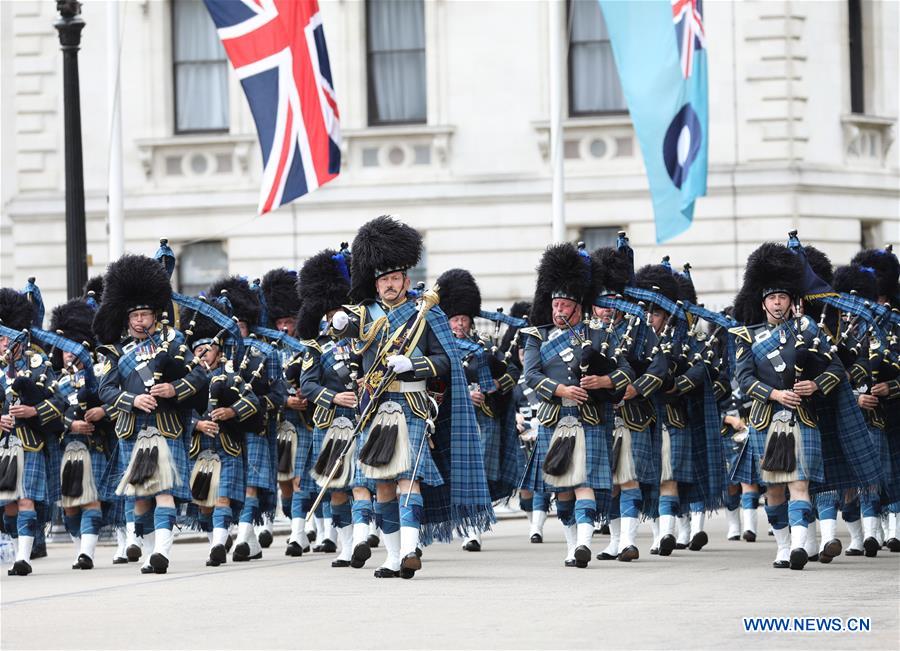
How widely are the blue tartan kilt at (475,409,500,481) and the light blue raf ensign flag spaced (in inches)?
160

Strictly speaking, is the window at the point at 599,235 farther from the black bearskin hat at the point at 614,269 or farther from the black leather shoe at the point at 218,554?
the black leather shoe at the point at 218,554

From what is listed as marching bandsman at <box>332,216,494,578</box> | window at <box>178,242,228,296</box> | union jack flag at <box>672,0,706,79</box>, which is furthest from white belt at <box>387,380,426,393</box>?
window at <box>178,242,228,296</box>

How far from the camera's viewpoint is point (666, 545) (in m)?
14.1

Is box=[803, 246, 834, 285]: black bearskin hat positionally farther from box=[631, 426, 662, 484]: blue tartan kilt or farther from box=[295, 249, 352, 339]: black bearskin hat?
box=[295, 249, 352, 339]: black bearskin hat

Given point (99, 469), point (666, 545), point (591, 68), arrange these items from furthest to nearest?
point (591, 68)
point (99, 469)
point (666, 545)

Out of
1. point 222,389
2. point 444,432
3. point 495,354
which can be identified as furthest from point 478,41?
point 444,432

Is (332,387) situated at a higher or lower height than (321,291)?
lower

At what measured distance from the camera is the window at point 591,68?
2819 cm

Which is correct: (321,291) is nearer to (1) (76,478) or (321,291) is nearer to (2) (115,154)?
(1) (76,478)

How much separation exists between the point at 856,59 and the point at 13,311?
16924 millimetres

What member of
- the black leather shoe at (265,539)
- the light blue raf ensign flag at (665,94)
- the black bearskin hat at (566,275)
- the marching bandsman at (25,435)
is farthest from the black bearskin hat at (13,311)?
the light blue raf ensign flag at (665,94)

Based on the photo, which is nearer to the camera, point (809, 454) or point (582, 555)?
point (809, 454)

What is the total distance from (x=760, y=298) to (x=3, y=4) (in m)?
19.1

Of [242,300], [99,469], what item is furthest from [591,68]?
[99,469]
